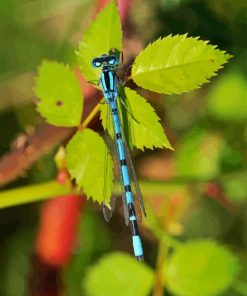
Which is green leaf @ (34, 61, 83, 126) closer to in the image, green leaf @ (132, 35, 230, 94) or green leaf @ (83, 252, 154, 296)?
green leaf @ (132, 35, 230, 94)

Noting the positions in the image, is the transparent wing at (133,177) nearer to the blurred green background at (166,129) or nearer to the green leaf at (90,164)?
the green leaf at (90,164)

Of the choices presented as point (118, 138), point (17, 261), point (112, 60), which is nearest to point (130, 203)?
point (118, 138)

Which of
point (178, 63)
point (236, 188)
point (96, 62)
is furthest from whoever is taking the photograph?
point (236, 188)

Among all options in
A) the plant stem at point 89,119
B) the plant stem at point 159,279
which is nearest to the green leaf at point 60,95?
the plant stem at point 89,119

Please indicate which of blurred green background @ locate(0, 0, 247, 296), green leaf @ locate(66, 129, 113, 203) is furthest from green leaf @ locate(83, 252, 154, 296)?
green leaf @ locate(66, 129, 113, 203)

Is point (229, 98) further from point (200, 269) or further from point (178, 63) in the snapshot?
point (178, 63)

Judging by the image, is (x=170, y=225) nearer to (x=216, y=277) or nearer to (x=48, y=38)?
(x=216, y=277)

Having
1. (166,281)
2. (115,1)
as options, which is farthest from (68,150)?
(166,281)

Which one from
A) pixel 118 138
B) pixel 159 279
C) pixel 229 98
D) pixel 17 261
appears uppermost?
pixel 118 138

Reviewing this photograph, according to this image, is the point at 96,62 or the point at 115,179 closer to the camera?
the point at 96,62
